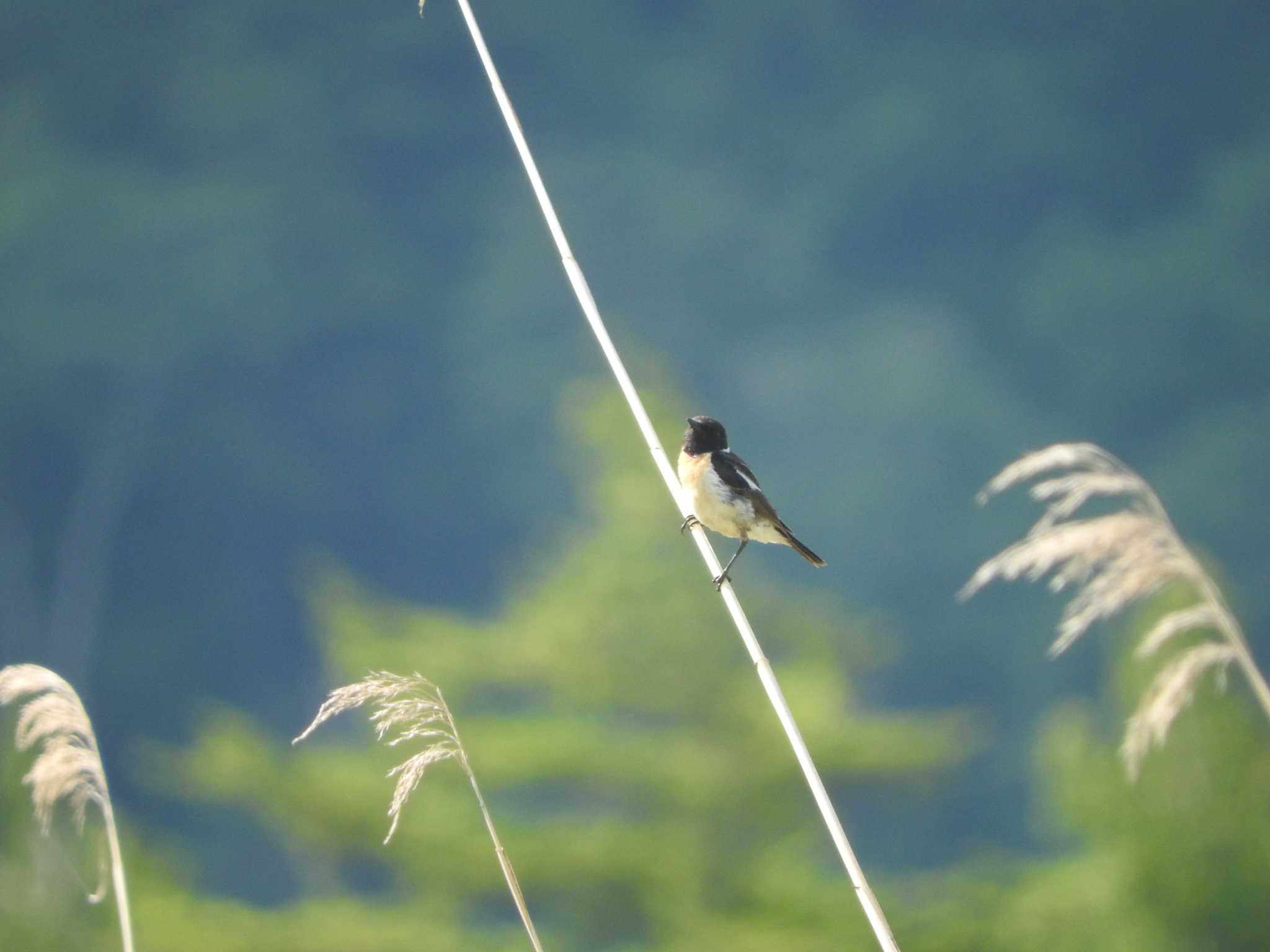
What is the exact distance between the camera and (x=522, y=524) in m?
13.8

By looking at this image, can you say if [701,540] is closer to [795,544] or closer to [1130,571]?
[1130,571]

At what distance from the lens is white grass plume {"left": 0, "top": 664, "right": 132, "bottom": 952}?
1.70 metres

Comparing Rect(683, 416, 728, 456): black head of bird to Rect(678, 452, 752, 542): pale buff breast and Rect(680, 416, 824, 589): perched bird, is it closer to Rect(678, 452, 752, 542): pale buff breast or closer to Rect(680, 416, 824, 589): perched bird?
Rect(680, 416, 824, 589): perched bird

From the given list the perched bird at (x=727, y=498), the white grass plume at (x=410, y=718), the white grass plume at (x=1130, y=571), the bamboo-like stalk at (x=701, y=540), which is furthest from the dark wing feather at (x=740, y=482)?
the white grass plume at (x=1130, y=571)

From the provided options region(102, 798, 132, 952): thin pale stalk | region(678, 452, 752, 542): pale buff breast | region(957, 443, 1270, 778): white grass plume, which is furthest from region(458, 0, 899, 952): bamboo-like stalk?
region(678, 452, 752, 542): pale buff breast

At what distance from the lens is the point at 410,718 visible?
1.49m

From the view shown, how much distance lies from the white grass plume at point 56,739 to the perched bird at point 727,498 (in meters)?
1.61

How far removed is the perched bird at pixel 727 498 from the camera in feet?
10.6

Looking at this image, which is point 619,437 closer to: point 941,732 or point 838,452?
point 941,732

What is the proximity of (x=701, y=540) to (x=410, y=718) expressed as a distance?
28.9 inches

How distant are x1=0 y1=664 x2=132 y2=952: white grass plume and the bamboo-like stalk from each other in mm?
776

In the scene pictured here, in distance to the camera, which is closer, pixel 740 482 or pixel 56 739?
pixel 56 739

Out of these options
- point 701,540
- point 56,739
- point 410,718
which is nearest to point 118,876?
point 56,739

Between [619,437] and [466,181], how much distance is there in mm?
8081
